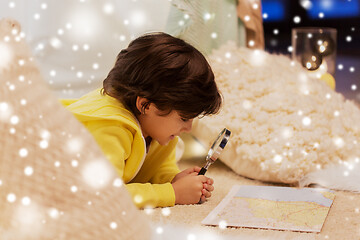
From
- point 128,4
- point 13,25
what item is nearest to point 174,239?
point 13,25

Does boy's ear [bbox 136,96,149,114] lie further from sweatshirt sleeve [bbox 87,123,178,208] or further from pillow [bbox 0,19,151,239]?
pillow [bbox 0,19,151,239]

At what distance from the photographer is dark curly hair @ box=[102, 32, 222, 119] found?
3.04ft

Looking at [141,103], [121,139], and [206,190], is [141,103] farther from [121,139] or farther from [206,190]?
[206,190]

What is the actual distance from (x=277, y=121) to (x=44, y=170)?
2.41 feet

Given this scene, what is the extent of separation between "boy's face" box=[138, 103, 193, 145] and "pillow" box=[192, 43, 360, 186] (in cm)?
25

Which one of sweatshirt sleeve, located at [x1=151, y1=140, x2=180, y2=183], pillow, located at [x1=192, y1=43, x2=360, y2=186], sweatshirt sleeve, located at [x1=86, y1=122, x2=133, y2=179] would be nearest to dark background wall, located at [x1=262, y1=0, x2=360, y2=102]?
pillow, located at [x1=192, y1=43, x2=360, y2=186]

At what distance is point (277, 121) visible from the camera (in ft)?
3.92

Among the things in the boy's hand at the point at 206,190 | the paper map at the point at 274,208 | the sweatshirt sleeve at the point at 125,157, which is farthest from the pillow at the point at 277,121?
the sweatshirt sleeve at the point at 125,157

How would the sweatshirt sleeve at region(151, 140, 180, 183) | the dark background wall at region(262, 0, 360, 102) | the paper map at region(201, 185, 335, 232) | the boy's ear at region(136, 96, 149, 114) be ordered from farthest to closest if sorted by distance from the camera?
the dark background wall at region(262, 0, 360, 102)
the sweatshirt sleeve at region(151, 140, 180, 183)
the boy's ear at region(136, 96, 149, 114)
the paper map at region(201, 185, 335, 232)

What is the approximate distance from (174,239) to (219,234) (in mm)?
80

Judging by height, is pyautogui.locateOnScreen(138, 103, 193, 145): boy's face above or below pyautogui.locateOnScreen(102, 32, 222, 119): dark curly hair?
below

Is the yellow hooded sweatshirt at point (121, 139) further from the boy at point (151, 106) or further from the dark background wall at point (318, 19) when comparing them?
the dark background wall at point (318, 19)

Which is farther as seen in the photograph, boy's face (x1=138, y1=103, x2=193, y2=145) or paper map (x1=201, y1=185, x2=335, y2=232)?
boy's face (x1=138, y1=103, x2=193, y2=145)

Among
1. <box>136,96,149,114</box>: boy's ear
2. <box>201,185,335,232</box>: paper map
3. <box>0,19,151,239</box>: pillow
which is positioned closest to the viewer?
<box>0,19,151,239</box>: pillow
